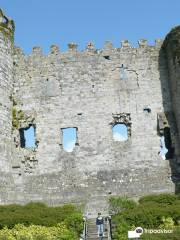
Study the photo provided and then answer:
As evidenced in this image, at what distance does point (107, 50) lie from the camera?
34.1 metres

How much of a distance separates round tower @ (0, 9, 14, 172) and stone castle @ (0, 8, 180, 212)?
0.23 ft

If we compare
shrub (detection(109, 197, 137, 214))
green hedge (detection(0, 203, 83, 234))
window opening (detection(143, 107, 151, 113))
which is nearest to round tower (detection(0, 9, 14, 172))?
green hedge (detection(0, 203, 83, 234))

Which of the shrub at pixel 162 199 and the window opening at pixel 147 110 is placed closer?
the shrub at pixel 162 199

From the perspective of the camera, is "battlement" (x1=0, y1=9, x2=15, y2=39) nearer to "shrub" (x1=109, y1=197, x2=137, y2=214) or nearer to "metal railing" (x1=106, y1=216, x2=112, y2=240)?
"shrub" (x1=109, y1=197, x2=137, y2=214)

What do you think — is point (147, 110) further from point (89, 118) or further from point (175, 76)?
point (89, 118)

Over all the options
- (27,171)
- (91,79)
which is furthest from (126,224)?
(91,79)

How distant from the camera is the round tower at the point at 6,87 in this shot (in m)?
30.5

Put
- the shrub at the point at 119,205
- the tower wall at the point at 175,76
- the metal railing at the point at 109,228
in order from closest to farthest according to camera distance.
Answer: the metal railing at the point at 109,228, the shrub at the point at 119,205, the tower wall at the point at 175,76

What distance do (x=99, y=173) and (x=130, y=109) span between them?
4.92 metres

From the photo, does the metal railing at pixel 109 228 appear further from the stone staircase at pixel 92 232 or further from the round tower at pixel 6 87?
the round tower at pixel 6 87

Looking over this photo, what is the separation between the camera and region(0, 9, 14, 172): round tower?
30.5 m

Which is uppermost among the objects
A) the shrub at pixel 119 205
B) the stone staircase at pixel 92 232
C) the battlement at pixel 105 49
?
the battlement at pixel 105 49

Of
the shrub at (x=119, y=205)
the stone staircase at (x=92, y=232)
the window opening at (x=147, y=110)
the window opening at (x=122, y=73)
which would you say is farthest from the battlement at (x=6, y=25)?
the stone staircase at (x=92, y=232)

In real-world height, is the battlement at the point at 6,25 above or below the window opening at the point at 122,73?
above
